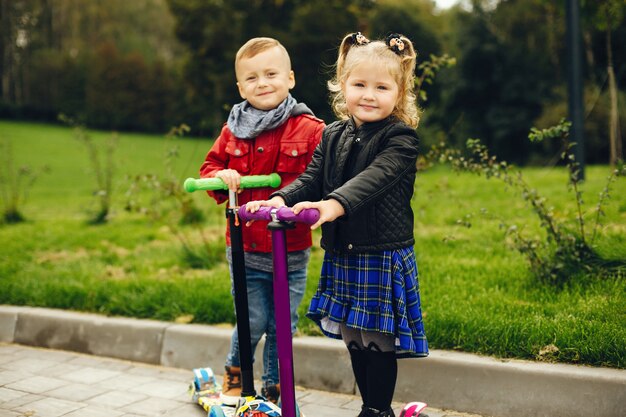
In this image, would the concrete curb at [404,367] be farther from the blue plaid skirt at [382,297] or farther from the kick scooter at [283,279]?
the kick scooter at [283,279]

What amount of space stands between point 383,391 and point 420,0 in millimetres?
40541

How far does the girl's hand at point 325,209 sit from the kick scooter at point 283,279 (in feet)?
0.06

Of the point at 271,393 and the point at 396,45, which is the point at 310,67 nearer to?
the point at 271,393

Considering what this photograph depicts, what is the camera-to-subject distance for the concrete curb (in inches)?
121

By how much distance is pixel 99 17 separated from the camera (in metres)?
47.8

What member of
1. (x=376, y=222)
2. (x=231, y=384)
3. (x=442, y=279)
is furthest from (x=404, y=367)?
(x=442, y=279)

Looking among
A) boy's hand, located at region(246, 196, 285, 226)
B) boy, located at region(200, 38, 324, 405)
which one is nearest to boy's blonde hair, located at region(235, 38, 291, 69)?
boy, located at region(200, 38, 324, 405)

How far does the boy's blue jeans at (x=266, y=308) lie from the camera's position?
3.39 metres

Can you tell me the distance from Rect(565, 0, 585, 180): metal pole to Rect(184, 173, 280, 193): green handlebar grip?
14.7 ft

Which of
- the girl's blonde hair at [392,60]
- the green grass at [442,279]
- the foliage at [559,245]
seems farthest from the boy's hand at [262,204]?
the foliage at [559,245]

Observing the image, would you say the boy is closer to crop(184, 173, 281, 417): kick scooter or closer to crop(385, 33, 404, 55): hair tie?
crop(184, 173, 281, 417): kick scooter

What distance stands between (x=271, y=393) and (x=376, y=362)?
75 centimetres

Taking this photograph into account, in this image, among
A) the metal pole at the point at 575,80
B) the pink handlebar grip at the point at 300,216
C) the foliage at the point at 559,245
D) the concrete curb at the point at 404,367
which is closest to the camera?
the pink handlebar grip at the point at 300,216

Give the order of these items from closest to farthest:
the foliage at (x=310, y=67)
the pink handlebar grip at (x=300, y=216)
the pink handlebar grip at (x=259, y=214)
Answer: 1. the pink handlebar grip at (x=300, y=216)
2. the pink handlebar grip at (x=259, y=214)
3. the foliage at (x=310, y=67)
